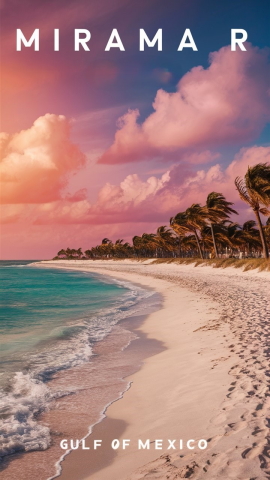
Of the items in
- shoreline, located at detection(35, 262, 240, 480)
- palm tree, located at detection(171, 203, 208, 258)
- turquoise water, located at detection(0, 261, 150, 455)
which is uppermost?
palm tree, located at detection(171, 203, 208, 258)

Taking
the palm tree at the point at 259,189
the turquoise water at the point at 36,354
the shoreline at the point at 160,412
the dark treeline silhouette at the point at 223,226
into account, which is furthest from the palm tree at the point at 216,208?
the shoreline at the point at 160,412

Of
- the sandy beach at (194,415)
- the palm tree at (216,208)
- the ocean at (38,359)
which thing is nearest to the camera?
the sandy beach at (194,415)

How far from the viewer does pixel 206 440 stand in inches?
161

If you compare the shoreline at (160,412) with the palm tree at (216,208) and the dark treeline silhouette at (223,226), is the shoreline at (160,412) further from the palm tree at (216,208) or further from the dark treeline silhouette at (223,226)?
the palm tree at (216,208)

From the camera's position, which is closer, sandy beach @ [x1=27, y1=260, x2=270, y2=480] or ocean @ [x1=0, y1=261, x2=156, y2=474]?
sandy beach @ [x1=27, y1=260, x2=270, y2=480]

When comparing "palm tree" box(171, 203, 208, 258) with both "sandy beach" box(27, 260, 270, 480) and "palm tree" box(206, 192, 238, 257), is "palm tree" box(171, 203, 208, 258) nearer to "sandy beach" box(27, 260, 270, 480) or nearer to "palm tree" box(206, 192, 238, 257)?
"palm tree" box(206, 192, 238, 257)

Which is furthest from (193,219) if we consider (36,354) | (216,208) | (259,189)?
(36,354)

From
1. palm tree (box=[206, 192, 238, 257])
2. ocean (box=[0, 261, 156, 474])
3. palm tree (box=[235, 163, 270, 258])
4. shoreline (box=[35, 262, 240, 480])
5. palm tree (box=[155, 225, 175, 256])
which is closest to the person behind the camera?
shoreline (box=[35, 262, 240, 480])

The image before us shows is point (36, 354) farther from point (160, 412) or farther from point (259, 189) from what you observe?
point (259, 189)

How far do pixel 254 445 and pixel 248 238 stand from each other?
65.9 m

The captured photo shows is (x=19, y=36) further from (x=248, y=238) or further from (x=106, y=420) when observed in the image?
(x=248, y=238)

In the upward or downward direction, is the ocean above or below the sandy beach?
below

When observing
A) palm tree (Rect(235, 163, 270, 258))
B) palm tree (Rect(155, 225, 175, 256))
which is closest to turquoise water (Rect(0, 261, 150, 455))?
palm tree (Rect(235, 163, 270, 258))

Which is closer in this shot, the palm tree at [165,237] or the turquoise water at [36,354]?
the turquoise water at [36,354]
